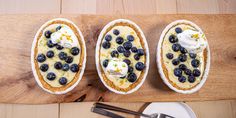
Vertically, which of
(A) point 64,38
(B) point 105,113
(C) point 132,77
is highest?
(A) point 64,38

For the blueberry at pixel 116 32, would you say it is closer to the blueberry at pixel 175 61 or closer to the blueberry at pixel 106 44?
the blueberry at pixel 106 44

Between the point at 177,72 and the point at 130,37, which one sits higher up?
the point at 130,37

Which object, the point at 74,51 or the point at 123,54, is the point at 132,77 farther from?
the point at 74,51

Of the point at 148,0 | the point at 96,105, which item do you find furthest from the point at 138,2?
the point at 96,105

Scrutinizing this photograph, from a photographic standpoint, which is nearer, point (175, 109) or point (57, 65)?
point (57, 65)

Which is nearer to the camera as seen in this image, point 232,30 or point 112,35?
point 112,35

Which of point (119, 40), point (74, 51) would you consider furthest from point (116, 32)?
point (74, 51)

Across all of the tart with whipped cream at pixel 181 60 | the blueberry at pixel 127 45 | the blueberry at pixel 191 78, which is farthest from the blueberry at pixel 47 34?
the blueberry at pixel 191 78

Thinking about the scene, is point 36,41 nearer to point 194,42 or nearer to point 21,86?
point 21,86
